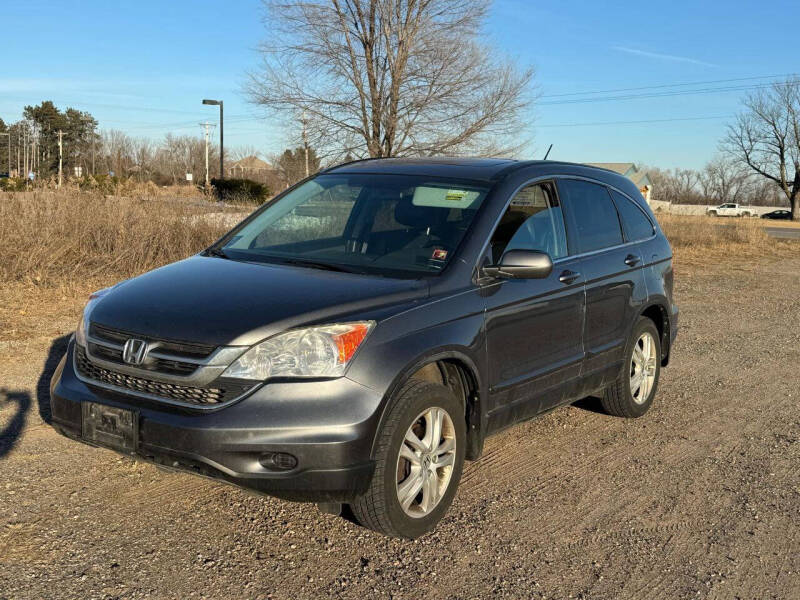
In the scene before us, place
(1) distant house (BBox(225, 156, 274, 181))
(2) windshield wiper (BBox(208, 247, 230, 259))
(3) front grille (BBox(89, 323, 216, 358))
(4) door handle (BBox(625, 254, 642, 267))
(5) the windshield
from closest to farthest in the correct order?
(3) front grille (BBox(89, 323, 216, 358)) < (5) the windshield < (2) windshield wiper (BBox(208, 247, 230, 259)) < (4) door handle (BBox(625, 254, 642, 267)) < (1) distant house (BBox(225, 156, 274, 181))

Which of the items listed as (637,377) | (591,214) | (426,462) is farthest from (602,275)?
(426,462)

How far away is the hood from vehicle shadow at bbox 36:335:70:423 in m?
1.70

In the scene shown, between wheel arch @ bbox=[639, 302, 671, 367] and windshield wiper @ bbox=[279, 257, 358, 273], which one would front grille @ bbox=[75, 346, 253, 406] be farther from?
wheel arch @ bbox=[639, 302, 671, 367]

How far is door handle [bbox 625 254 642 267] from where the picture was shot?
5662mm

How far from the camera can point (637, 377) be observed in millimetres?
5984

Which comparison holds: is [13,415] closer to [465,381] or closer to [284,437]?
[284,437]

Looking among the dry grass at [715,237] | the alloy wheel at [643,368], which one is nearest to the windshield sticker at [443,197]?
the alloy wheel at [643,368]

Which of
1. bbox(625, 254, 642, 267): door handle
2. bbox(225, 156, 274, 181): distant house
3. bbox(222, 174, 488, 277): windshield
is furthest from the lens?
bbox(225, 156, 274, 181): distant house

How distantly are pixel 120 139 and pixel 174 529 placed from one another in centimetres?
9086

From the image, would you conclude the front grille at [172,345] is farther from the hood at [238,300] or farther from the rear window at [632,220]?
the rear window at [632,220]

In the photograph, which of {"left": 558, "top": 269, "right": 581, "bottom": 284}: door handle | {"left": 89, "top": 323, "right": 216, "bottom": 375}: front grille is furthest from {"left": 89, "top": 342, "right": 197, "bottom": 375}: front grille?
{"left": 558, "top": 269, "right": 581, "bottom": 284}: door handle

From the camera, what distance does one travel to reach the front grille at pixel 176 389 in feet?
11.2

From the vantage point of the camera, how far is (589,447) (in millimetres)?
5352

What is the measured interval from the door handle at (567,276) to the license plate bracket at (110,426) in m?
2.59
